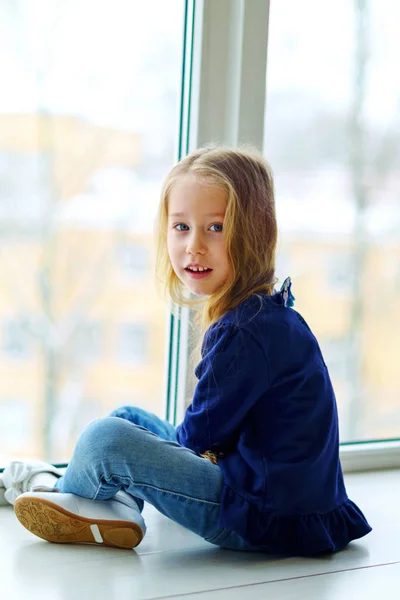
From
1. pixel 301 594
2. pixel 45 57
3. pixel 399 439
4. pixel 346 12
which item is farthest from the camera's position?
pixel 399 439

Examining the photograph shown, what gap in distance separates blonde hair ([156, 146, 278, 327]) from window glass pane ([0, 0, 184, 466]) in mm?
228

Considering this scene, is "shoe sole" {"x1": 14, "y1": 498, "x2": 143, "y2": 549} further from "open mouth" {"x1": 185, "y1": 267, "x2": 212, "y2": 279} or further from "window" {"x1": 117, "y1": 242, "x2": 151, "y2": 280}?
"window" {"x1": 117, "y1": 242, "x2": 151, "y2": 280}

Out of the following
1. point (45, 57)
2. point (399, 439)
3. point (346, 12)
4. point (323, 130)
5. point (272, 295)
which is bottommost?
point (399, 439)

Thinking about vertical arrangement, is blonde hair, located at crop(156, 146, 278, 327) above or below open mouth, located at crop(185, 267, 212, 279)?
above

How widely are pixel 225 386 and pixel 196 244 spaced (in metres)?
0.23

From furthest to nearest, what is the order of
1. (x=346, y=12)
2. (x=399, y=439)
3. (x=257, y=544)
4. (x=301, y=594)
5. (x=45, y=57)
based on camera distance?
(x=399, y=439) → (x=346, y=12) → (x=45, y=57) → (x=257, y=544) → (x=301, y=594)

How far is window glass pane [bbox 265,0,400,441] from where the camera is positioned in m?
1.69

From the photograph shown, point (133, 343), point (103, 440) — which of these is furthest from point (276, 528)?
point (133, 343)

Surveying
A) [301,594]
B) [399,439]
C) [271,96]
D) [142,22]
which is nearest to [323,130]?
[271,96]

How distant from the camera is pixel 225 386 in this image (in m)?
1.25

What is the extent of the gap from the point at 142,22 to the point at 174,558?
95 centimetres

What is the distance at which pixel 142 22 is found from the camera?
154cm

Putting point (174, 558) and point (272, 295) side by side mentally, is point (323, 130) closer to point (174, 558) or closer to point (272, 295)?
point (272, 295)

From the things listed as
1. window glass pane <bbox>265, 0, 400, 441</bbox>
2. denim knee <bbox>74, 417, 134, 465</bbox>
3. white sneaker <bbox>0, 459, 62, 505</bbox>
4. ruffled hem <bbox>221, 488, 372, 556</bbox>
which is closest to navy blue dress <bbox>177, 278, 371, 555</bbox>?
ruffled hem <bbox>221, 488, 372, 556</bbox>
